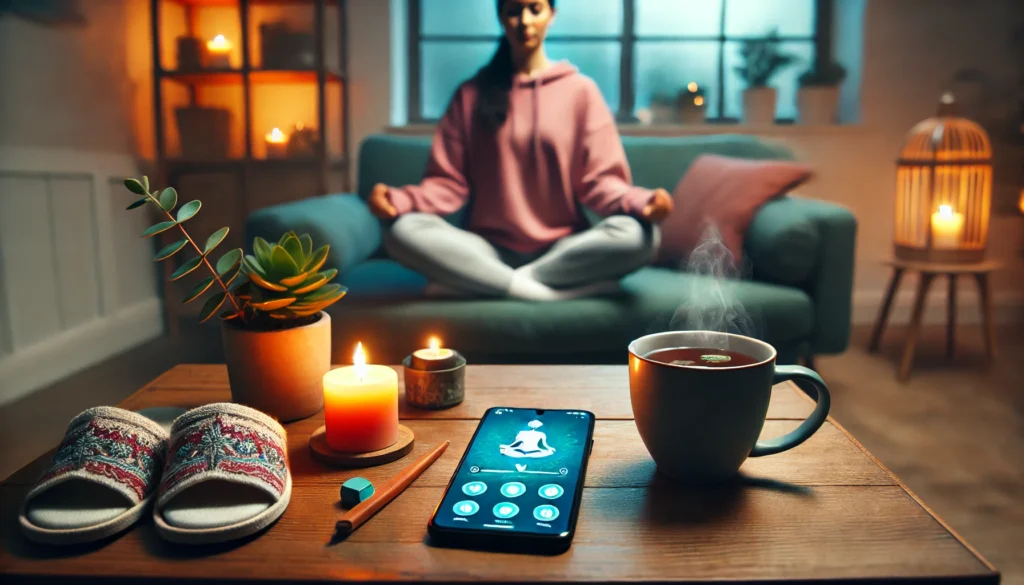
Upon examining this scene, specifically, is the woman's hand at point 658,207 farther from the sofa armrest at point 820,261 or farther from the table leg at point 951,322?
the table leg at point 951,322

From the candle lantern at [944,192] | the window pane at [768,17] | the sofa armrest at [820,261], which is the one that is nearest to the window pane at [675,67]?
the window pane at [768,17]

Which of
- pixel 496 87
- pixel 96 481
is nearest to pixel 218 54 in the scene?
pixel 496 87

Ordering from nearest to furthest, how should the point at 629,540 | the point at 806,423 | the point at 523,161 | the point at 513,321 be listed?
the point at 629,540
the point at 806,423
the point at 513,321
the point at 523,161

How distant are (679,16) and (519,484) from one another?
2.82 meters

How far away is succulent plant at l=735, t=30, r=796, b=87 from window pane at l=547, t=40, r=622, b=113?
1.59 feet

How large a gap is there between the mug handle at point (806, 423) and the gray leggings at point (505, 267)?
95 centimetres

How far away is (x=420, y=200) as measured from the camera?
171 centimetres

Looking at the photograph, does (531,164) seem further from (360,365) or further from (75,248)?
(75,248)

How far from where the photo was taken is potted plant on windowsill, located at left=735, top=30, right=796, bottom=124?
2770 mm

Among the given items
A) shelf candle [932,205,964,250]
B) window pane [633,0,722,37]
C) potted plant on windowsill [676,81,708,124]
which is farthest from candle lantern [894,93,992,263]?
window pane [633,0,722,37]

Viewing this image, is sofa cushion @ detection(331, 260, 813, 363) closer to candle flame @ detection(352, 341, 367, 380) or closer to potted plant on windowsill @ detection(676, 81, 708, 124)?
candle flame @ detection(352, 341, 367, 380)

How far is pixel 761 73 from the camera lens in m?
2.79

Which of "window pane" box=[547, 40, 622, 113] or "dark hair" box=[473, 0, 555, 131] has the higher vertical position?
"window pane" box=[547, 40, 622, 113]

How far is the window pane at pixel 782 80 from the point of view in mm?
2959
